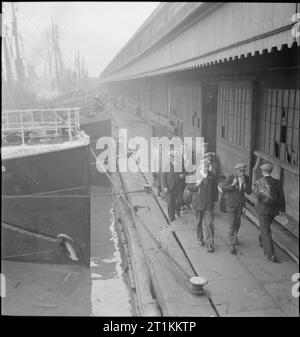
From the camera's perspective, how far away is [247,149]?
24.4ft

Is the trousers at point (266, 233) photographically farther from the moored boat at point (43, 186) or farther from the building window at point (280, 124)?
the moored boat at point (43, 186)

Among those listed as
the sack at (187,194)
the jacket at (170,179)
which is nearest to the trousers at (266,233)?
the sack at (187,194)

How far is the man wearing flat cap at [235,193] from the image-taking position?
16.9ft

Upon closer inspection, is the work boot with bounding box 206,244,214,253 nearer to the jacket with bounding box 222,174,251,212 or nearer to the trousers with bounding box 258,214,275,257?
the jacket with bounding box 222,174,251,212

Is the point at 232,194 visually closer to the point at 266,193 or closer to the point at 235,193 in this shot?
the point at 235,193

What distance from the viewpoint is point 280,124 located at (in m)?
6.23

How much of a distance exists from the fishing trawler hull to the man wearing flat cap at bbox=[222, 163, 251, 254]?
6.57 ft

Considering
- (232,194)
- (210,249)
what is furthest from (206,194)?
(210,249)

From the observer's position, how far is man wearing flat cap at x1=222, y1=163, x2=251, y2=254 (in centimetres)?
516

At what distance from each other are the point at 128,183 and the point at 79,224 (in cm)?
576

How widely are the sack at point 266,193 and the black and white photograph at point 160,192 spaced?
0.02 metres

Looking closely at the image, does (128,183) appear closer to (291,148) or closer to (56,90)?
(291,148)

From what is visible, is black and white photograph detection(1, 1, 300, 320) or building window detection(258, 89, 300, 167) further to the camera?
building window detection(258, 89, 300, 167)

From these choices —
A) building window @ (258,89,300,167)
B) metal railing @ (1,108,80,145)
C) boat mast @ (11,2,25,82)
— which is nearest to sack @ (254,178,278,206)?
building window @ (258,89,300,167)
